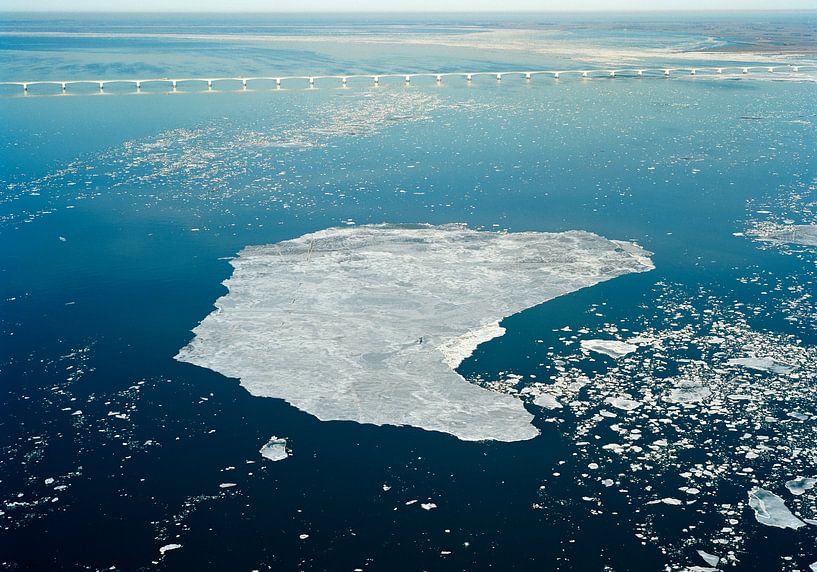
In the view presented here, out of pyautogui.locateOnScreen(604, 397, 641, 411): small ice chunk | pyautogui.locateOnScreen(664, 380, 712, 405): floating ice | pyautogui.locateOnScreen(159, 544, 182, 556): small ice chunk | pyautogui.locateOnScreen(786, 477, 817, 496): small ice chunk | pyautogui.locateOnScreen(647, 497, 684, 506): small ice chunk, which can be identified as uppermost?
pyautogui.locateOnScreen(664, 380, 712, 405): floating ice

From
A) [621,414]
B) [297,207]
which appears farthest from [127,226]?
[621,414]

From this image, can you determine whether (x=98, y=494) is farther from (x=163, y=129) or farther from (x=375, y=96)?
(x=375, y=96)

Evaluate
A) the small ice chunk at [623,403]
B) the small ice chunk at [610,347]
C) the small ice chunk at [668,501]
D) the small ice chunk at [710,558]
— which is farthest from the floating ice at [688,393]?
the small ice chunk at [710,558]

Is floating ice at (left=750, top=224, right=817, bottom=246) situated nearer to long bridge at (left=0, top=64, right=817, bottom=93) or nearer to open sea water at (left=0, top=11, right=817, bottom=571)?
open sea water at (left=0, top=11, right=817, bottom=571)

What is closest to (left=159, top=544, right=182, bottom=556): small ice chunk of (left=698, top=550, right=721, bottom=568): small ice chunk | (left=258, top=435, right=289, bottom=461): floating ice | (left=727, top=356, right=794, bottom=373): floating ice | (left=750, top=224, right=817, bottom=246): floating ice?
(left=258, top=435, right=289, bottom=461): floating ice

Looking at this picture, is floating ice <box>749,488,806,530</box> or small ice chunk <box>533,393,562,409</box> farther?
small ice chunk <box>533,393,562,409</box>

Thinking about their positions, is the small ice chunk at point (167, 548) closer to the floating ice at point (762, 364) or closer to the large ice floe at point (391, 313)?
the large ice floe at point (391, 313)

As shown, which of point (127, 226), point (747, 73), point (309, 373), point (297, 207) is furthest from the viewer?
point (747, 73)
